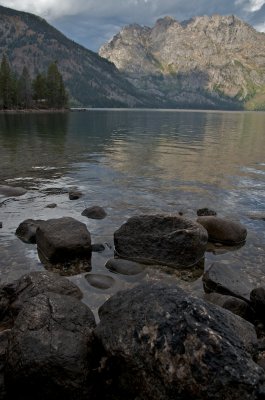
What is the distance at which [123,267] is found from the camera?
14.2 m

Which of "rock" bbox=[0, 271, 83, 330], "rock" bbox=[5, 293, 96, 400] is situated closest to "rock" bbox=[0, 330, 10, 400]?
"rock" bbox=[5, 293, 96, 400]

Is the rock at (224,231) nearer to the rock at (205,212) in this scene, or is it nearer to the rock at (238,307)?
the rock at (205,212)

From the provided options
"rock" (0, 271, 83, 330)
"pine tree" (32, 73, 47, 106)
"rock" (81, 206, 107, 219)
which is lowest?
"rock" (81, 206, 107, 219)

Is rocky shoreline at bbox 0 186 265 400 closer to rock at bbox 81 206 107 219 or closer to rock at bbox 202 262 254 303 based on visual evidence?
rock at bbox 202 262 254 303

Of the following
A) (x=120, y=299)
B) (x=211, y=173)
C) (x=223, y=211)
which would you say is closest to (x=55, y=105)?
(x=211, y=173)

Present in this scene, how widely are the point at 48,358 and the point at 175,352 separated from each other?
2.58m

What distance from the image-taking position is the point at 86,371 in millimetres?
7188

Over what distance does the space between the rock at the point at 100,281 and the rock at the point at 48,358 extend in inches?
184

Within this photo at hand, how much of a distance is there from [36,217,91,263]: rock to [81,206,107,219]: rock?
14.7 feet

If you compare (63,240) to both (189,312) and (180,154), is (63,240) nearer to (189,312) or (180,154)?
(189,312)

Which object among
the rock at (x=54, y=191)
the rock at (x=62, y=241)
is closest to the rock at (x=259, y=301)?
the rock at (x=62, y=241)

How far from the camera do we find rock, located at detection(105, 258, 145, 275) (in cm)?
1407

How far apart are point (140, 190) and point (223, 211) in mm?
7267

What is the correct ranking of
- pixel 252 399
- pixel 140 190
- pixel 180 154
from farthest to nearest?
pixel 180 154, pixel 140 190, pixel 252 399
